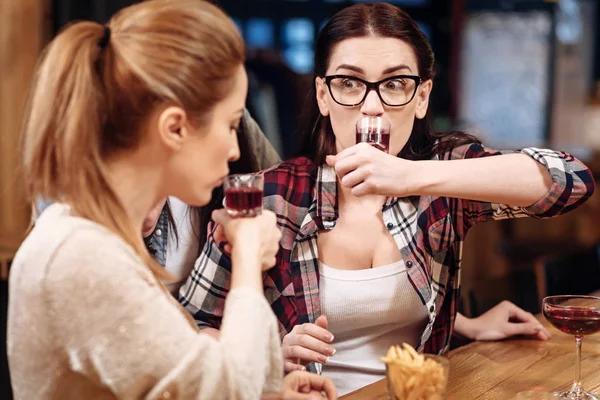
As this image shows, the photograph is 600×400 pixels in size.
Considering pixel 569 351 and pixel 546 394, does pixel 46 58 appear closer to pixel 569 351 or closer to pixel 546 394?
pixel 546 394

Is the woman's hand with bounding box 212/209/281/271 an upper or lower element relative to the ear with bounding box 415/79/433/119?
lower

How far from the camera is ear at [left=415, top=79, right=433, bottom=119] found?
6.98 ft

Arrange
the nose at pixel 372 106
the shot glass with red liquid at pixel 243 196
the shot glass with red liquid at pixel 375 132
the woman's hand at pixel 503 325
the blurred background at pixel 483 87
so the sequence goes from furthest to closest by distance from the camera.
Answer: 1. the blurred background at pixel 483 87
2. the woman's hand at pixel 503 325
3. the nose at pixel 372 106
4. the shot glass with red liquid at pixel 375 132
5. the shot glass with red liquid at pixel 243 196

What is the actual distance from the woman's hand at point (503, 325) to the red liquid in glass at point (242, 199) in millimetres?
970

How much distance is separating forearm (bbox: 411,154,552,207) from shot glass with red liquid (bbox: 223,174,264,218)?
1.49ft

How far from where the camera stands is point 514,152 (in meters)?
1.94

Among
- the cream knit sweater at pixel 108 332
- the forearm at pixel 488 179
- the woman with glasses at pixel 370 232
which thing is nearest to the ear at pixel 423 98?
the woman with glasses at pixel 370 232

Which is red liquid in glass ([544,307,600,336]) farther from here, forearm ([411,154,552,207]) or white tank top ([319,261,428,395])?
white tank top ([319,261,428,395])

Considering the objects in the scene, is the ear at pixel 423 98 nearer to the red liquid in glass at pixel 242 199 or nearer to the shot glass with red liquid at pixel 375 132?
the shot glass with red liquid at pixel 375 132

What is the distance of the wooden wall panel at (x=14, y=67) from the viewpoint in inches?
174

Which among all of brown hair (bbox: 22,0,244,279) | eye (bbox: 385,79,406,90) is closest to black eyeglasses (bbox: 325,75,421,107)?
eye (bbox: 385,79,406,90)

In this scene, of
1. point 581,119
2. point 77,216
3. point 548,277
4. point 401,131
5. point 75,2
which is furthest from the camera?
point 581,119

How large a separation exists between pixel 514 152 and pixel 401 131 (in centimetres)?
29

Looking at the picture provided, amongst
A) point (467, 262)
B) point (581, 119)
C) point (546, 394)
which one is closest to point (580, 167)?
point (546, 394)
